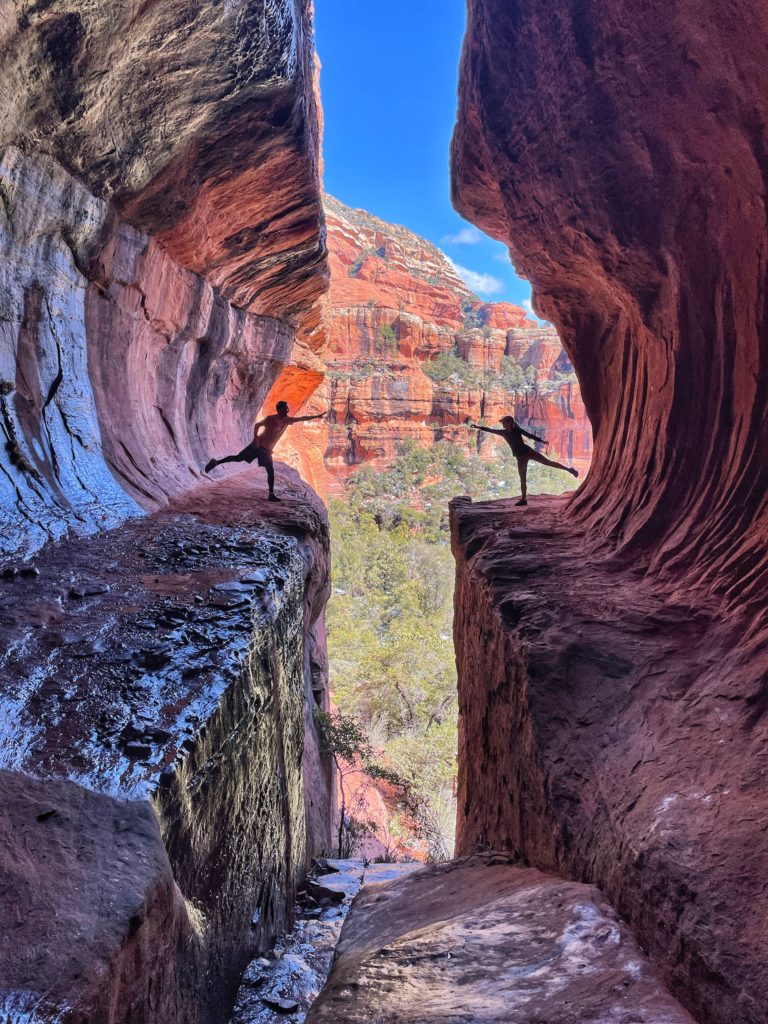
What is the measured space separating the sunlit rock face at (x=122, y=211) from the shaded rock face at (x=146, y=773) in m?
1.23

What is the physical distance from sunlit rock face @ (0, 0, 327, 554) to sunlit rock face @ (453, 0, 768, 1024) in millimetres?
2688

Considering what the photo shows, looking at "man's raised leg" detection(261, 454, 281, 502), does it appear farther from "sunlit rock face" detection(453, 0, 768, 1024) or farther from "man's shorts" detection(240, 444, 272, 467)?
"sunlit rock face" detection(453, 0, 768, 1024)

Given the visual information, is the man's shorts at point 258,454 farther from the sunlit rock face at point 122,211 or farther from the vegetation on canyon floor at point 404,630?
the vegetation on canyon floor at point 404,630

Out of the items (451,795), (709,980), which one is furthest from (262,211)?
(451,795)

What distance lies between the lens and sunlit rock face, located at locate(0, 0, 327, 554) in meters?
4.87

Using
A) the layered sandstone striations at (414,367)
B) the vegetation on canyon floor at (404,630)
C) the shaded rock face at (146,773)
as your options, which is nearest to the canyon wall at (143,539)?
the shaded rock face at (146,773)

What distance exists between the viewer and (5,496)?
4477 millimetres

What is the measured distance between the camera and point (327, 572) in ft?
28.7

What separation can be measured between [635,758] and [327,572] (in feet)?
20.4

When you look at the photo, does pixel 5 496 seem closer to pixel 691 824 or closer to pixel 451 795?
pixel 691 824

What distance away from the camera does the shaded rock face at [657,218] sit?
12.4 ft

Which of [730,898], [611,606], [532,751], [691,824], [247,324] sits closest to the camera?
[730,898]

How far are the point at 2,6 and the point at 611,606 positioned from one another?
6457 mm

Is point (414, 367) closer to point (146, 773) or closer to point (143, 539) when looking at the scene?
point (143, 539)
